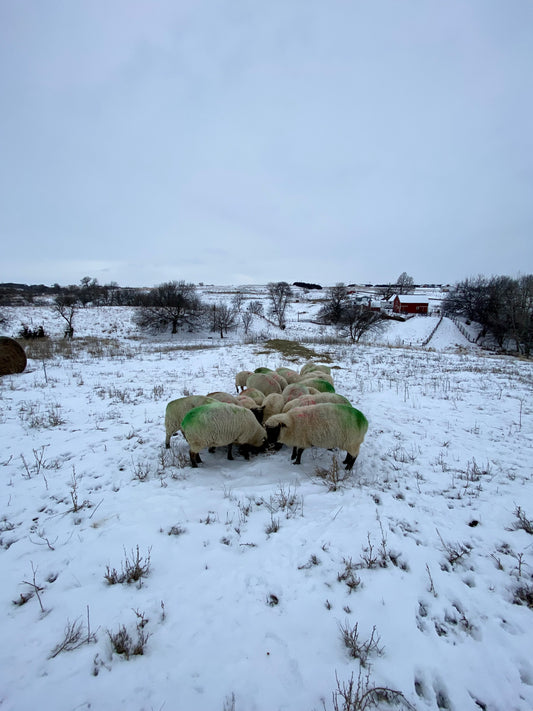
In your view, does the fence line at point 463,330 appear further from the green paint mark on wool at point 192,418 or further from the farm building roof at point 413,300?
the green paint mark on wool at point 192,418

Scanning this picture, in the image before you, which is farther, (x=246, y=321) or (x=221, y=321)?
(x=246, y=321)

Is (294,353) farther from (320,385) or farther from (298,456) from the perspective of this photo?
(298,456)

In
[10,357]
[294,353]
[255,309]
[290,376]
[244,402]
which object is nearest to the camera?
[244,402]

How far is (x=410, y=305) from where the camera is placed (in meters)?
69.3

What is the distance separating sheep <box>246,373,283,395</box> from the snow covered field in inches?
92.2

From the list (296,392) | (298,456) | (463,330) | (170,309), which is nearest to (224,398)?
(296,392)

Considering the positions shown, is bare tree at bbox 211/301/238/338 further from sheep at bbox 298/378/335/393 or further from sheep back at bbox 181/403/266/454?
sheep back at bbox 181/403/266/454

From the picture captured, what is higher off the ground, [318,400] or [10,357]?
[318,400]

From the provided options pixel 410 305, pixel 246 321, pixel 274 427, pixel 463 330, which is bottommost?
pixel 274 427

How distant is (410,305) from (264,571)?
7726 cm

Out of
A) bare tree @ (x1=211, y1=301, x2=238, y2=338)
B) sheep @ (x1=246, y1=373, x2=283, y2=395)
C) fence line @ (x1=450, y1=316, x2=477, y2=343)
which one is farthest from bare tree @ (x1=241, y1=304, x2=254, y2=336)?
fence line @ (x1=450, y1=316, x2=477, y2=343)

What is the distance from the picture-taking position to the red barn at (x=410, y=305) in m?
68.1

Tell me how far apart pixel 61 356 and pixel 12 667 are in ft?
57.1

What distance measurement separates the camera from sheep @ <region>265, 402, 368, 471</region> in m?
4.70
